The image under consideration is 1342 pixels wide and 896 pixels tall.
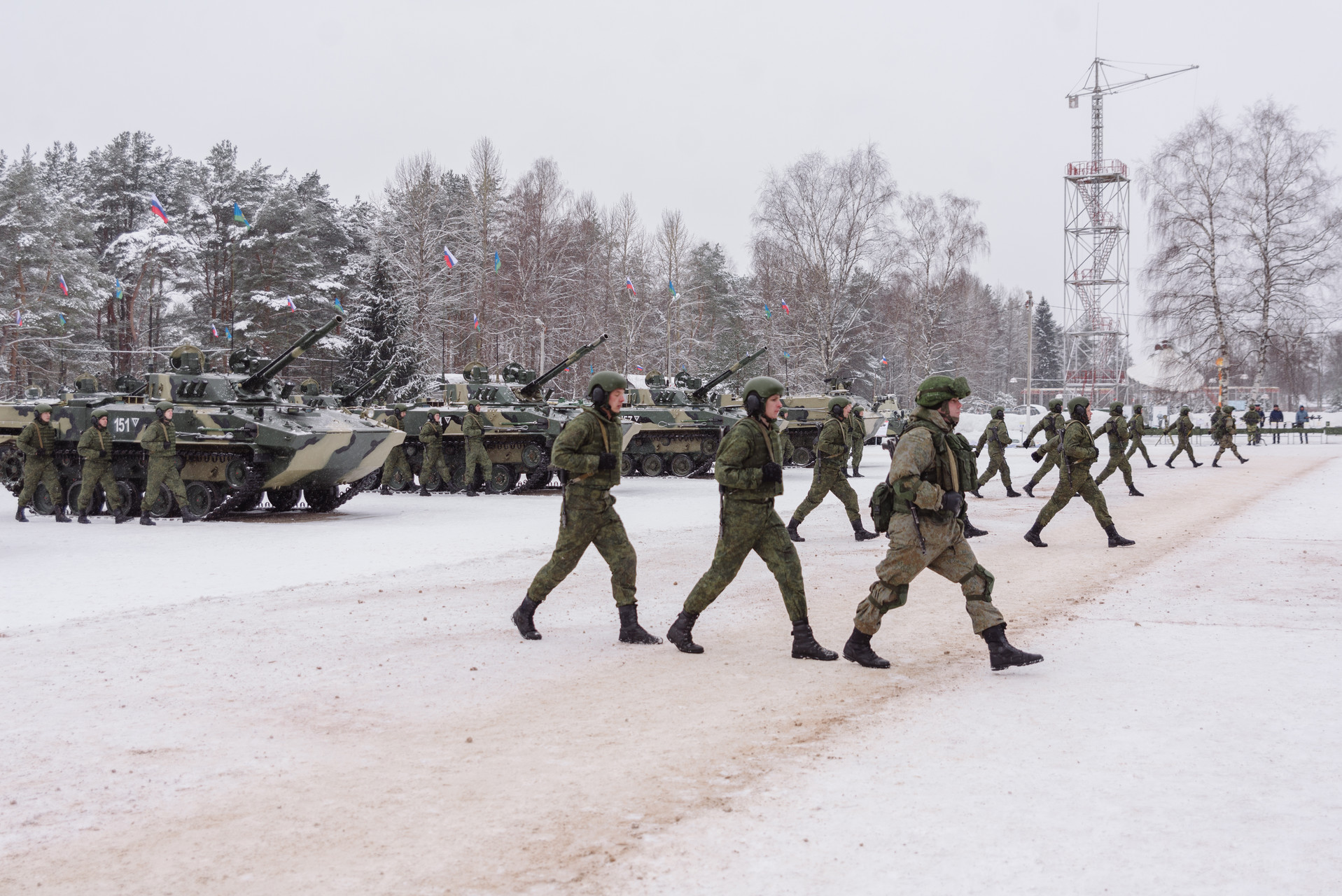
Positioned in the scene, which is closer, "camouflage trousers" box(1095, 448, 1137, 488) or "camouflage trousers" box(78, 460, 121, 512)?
"camouflage trousers" box(78, 460, 121, 512)

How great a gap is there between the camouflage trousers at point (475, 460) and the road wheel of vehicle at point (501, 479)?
54 centimetres

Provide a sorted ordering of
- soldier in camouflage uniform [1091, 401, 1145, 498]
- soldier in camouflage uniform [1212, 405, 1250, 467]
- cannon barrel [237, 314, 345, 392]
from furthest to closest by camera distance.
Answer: soldier in camouflage uniform [1212, 405, 1250, 467] → cannon barrel [237, 314, 345, 392] → soldier in camouflage uniform [1091, 401, 1145, 498]

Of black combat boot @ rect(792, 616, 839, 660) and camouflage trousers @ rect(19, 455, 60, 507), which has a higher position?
camouflage trousers @ rect(19, 455, 60, 507)

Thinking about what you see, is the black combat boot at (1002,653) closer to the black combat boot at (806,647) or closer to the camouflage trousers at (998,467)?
the black combat boot at (806,647)

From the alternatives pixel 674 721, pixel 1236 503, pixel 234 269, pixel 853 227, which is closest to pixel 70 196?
pixel 234 269

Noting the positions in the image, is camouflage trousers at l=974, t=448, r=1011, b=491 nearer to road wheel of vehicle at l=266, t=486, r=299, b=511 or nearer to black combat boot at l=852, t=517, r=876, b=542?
black combat boot at l=852, t=517, r=876, b=542

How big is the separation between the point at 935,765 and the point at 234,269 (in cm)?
4926

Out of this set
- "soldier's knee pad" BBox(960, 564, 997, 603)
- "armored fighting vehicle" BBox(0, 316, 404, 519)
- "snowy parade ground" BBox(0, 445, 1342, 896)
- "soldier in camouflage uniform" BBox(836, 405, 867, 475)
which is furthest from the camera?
"soldier in camouflage uniform" BBox(836, 405, 867, 475)

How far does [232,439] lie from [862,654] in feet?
39.9

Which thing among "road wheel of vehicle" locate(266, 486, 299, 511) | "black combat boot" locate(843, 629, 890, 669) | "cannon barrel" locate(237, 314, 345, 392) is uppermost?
"cannon barrel" locate(237, 314, 345, 392)

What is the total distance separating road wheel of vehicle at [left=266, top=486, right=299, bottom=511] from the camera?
17859 mm

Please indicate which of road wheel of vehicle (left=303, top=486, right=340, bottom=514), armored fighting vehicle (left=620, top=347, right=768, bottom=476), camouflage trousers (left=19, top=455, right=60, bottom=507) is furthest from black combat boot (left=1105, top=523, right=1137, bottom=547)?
camouflage trousers (left=19, top=455, right=60, bottom=507)

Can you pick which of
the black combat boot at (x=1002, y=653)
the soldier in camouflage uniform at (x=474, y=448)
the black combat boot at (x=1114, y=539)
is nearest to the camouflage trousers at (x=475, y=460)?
the soldier in camouflage uniform at (x=474, y=448)

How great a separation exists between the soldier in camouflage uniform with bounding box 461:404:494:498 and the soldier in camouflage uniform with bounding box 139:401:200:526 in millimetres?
6004
